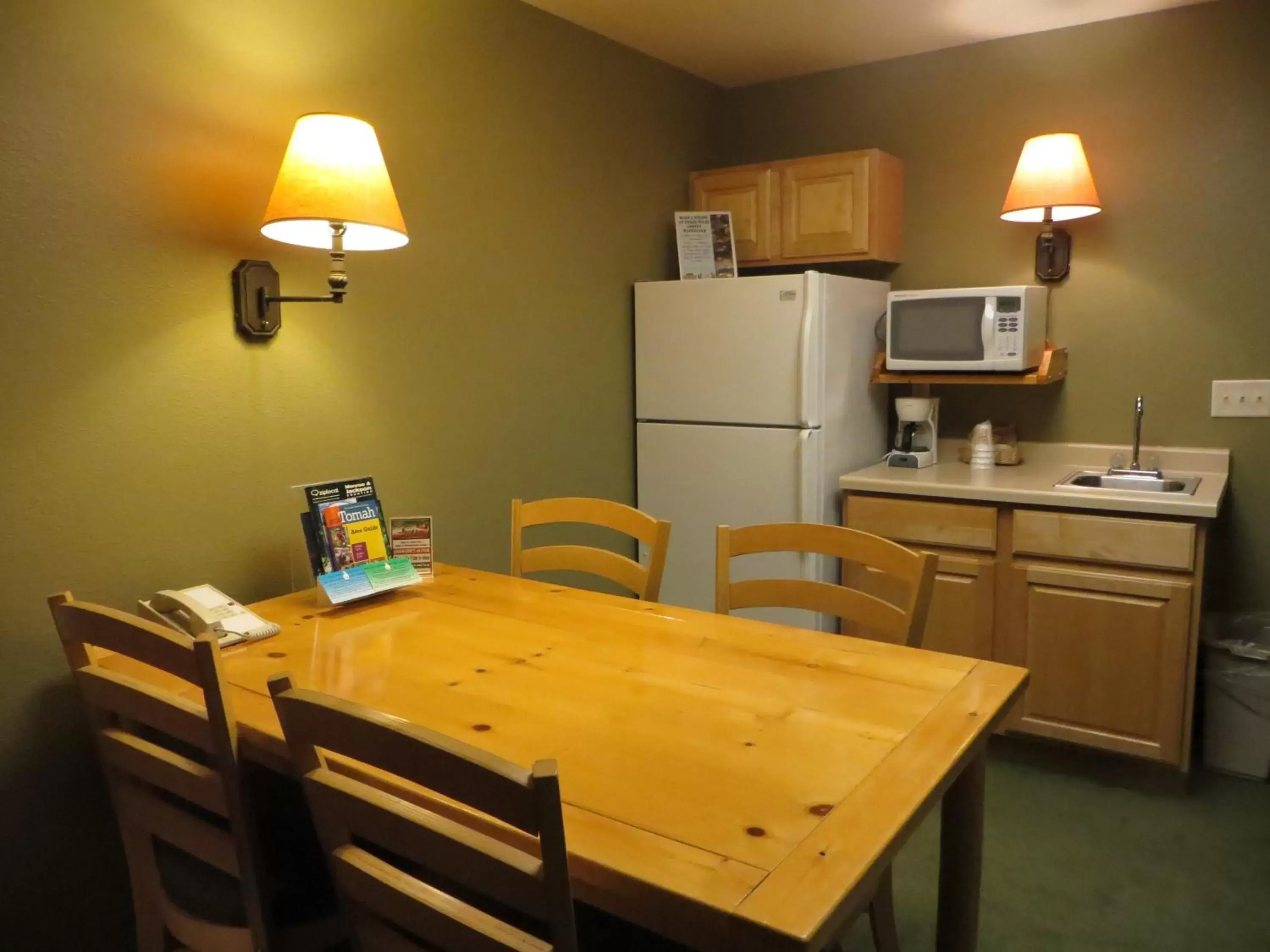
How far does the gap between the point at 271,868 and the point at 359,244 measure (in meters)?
1.28

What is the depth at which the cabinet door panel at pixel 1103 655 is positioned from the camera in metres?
2.54

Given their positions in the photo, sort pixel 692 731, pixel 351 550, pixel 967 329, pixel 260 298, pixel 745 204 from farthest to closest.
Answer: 1. pixel 745 204
2. pixel 967 329
3. pixel 260 298
4. pixel 351 550
5. pixel 692 731

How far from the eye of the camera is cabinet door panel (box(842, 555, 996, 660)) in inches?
110

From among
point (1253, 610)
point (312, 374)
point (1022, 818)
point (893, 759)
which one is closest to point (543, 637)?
point (893, 759)

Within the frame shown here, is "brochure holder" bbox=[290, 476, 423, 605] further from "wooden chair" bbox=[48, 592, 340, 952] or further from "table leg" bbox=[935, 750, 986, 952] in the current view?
"table leg" bbox=[935, 750, 986, 952]

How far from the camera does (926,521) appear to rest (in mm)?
2857

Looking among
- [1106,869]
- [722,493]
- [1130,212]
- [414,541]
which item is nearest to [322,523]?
[414,541]

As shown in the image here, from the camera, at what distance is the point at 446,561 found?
2.64 m

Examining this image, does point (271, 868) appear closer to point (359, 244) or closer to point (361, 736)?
point (361, 736)

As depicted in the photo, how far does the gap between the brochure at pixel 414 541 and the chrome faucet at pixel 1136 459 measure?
214 cm

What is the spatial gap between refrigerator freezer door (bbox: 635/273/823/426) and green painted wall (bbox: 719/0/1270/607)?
29.6 inches

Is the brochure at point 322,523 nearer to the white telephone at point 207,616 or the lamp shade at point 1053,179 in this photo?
the white telephone at point 207,616

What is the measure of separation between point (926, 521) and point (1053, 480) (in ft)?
1.36

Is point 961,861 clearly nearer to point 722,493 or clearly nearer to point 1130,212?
point 722,493
